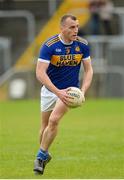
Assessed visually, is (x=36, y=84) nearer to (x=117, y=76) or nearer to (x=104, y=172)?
(x=117, y=76)

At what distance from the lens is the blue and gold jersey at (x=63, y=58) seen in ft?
39.5

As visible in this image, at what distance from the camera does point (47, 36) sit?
31.2 metres

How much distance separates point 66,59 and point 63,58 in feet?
0.18

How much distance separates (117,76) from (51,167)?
51.3ft

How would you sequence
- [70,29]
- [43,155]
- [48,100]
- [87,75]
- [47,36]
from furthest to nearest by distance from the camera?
[47,36] → [48,100] → [87,75] → [43,155] → [70,29]

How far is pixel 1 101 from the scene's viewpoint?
28422mm

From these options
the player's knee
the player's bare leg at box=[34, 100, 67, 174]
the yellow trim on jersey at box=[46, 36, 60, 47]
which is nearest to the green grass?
the player's bare leg at box=[34, 100, 67, 174]

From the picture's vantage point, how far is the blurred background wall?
93.8 feet

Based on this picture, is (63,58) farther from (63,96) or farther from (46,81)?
(63,96)

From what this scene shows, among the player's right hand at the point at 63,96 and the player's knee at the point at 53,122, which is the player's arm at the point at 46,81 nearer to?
the player's right hand at the point at 63,96

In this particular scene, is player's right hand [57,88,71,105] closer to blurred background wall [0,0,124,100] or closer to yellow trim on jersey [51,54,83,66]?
yellow trim on jersey [51,54,83,66]

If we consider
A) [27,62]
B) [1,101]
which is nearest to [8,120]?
[1,101]

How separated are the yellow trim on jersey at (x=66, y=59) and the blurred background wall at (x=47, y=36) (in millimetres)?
15884

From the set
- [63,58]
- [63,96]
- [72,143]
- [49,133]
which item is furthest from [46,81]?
[72,143]
